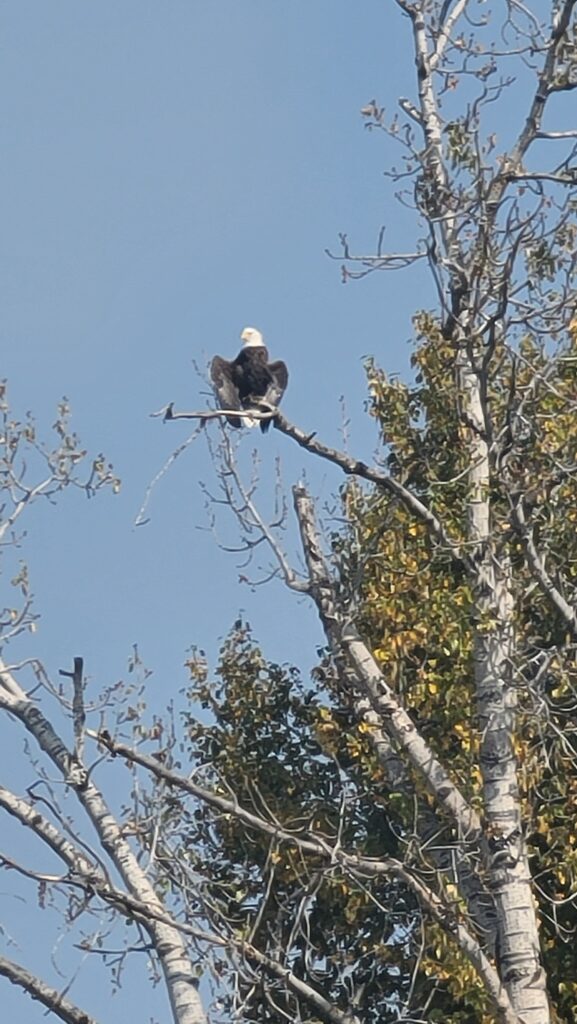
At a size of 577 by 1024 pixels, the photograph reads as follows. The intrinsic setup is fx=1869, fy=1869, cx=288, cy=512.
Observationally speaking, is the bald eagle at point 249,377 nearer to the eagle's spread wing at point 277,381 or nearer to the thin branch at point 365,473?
the eagle's spread wing at point 277,381

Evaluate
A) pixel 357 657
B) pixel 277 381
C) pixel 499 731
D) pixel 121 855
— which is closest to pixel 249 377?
pixel 277 381

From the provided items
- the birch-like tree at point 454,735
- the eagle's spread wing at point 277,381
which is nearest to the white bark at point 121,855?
the birch-like tree at point 454,735

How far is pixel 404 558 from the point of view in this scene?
12.0 m

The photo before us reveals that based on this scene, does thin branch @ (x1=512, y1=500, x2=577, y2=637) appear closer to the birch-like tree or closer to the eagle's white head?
the birch-like tree

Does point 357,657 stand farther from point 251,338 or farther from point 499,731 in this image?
point 251,338

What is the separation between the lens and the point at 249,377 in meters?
12.0

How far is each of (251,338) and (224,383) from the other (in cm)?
117

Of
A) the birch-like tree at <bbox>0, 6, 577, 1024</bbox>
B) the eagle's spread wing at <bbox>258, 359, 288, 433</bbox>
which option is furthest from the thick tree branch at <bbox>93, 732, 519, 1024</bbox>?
the eagle's spread wing at <bbox>258, 359, 288, 433</bbox>

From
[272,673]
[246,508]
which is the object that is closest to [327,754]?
[272,673]

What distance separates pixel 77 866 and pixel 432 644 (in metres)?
4.98

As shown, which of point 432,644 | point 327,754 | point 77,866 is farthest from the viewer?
point 327,754

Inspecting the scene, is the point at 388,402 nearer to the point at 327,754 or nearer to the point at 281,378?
the point at 281,378

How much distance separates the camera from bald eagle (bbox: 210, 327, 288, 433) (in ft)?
37.8

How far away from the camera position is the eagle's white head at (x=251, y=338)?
1249 cm
